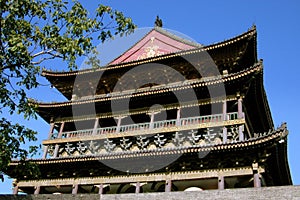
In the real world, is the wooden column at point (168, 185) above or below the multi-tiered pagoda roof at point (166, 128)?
below

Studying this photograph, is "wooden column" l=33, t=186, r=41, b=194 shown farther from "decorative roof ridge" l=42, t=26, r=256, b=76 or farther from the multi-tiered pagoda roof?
"decorative roof ridge" l=42, t=26, r=256, b=76

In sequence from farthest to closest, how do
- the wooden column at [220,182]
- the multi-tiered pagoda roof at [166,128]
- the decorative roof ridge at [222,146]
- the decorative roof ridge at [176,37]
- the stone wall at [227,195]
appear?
the decorative roof ridge at [176,37]
the multi-tiered pagoda roof at [166,128]
the wooden column at [220,182]
the decorative roof ridge at [222,146]
the stone wall at [227,195]

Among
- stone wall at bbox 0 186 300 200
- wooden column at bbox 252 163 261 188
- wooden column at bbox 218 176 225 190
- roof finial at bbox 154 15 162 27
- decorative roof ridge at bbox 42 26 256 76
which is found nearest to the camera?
stone wall at bbox 0 186 300 200

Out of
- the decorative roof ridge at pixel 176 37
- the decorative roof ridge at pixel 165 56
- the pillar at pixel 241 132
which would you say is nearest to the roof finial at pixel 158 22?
the decorative roof ridge at pixel 176 37

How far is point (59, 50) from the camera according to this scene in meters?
11.2

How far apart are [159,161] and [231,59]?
656cm

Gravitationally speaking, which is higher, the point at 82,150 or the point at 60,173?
the point at 82,150

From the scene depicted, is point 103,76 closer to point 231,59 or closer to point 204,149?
point 231,59

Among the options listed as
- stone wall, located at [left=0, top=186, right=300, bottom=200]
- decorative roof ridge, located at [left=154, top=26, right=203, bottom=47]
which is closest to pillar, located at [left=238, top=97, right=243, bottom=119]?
stone wall, located at [left=0, top=186, right=300, bottom=200]

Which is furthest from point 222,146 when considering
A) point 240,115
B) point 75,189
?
point 75,189

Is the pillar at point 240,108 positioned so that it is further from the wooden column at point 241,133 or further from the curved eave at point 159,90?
the curved eave at point 159,90

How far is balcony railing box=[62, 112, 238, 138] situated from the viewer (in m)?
16.1

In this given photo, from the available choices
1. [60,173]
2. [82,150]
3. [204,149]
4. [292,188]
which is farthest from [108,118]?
[292,188]

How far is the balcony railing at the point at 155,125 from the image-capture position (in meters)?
16.1
